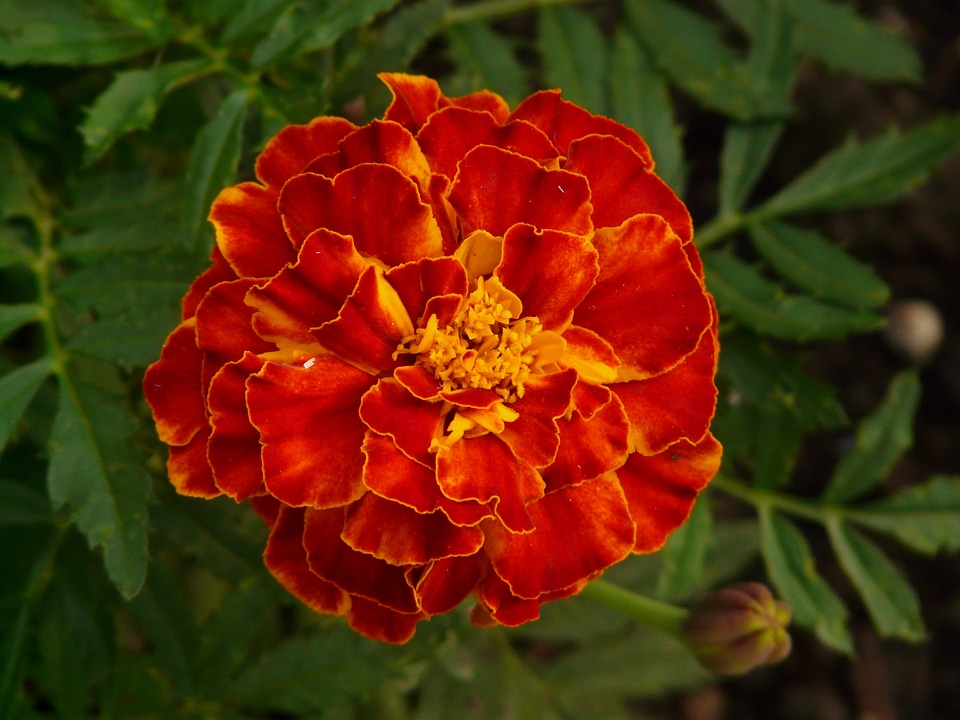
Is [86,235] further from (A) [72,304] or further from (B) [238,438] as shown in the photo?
(B) [238,438]

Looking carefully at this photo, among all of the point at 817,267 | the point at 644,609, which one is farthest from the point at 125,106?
the point at 817,267

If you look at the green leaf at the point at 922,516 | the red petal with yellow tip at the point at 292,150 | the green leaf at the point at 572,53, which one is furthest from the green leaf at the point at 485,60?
the green leaf at the point at 922,516

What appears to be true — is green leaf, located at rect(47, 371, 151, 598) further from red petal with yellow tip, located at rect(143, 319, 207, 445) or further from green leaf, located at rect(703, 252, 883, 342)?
green leaf, located at rect(703, 252, 883, 342)

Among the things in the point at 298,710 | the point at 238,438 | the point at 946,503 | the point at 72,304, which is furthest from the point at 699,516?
the point at 72,304

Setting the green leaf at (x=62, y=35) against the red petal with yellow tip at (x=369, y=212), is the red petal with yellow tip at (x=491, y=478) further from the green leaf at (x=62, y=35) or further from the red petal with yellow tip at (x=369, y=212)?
the green leaf at (x=62, y=35)

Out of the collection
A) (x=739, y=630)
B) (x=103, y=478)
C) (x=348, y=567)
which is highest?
(x=348, y=567)

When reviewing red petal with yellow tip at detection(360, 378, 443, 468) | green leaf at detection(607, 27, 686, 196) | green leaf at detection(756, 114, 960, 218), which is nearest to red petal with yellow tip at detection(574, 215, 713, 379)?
red petal with yellow tip at detection(360, 378, 443, 468)

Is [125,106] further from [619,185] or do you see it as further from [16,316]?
[619,185]
